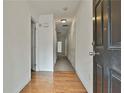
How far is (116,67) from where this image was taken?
3.26 ft

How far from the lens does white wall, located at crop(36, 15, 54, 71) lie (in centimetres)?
607

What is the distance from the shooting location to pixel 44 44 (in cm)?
611

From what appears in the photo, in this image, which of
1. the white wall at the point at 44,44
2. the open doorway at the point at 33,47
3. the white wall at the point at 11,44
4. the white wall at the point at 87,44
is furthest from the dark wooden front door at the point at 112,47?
the open doorway at the point at 33,47

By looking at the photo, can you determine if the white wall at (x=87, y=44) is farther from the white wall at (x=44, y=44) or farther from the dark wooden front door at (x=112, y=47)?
the white wall at (x=44, y=44)

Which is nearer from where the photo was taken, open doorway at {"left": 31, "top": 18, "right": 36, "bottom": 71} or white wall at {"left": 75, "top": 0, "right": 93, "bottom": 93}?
white wall at {"left": 75, "top": 0, "right": 93, "bottom": 93}

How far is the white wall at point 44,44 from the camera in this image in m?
6.07

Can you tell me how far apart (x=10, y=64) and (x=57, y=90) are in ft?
4.38

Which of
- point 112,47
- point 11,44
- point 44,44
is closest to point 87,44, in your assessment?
point 11,44

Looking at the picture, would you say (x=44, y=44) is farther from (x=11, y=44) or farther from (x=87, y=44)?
(x=11, y=44)

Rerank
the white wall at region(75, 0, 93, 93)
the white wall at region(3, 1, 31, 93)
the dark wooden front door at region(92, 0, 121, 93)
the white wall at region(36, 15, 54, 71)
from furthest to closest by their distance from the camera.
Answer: the white wall at region(36, 15, 54, 71) → the white wall at region(75, 0, 93, 93) → the white wall at region(3, 1, 31, 93) → the dark wooden front door at region(92, 0, 121, 93)

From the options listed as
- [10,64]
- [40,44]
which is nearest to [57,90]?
[10,64]

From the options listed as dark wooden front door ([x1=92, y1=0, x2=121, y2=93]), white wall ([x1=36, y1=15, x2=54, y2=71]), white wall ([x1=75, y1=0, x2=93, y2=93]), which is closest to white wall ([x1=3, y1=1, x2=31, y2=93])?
white wall ([x1=75, y1=0, x2=93, y2=93])

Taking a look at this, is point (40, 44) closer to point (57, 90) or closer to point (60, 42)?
point (57, 90)

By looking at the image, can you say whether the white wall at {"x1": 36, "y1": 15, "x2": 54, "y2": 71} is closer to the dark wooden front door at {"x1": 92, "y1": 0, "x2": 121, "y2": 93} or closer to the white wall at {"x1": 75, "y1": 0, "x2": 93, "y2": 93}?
the white wall at {"x1": 75, "y1": 0, "x2": 93, "y2": 93}
